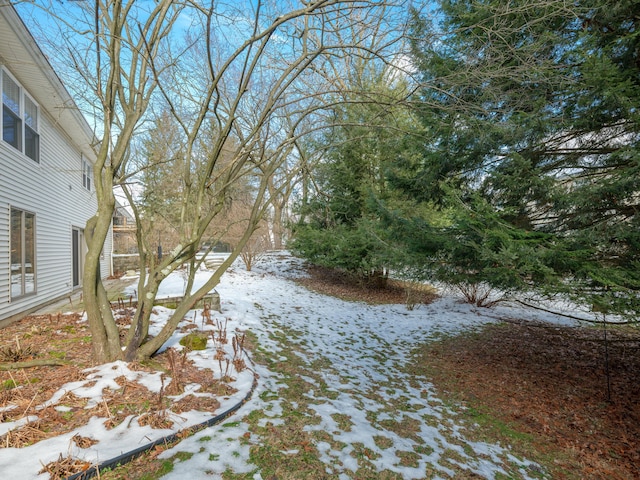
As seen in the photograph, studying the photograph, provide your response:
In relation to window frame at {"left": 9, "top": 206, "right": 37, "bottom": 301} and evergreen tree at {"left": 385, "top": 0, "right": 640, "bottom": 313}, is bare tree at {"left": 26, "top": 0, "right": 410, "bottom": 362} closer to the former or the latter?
evergreen tree at {"left": 385, "top": 0, "right": 640, "bottom": 313}

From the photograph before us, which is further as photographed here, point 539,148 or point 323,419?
point 539,148

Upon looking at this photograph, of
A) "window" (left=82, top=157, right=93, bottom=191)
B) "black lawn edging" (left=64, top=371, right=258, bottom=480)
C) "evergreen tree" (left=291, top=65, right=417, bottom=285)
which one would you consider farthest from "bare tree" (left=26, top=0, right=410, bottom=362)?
"window" (left=82, top=157, right=93, bottom=191)

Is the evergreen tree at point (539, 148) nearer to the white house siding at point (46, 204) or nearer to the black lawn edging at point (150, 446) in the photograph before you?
the black lawn edging at point (150, 446)

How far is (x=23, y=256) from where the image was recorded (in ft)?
20.6

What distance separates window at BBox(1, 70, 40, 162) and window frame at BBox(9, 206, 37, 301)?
1.22m

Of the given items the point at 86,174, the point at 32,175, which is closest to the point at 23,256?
the point at 32,175

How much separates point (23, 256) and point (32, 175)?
1615 mm

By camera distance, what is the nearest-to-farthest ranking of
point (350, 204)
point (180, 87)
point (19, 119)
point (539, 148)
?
point (539, 148), point (180, 87), point (19, 119), point (350, 204)

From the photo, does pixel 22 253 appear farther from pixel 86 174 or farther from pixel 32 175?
pixel 86 174

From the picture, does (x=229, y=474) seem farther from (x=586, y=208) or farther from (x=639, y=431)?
(x=586, y=208)

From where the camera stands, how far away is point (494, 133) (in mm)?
5086

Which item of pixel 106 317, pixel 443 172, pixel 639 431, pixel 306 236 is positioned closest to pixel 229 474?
pixel 106 317

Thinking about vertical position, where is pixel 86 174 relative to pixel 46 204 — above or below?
above

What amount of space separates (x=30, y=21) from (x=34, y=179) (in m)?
3.03
